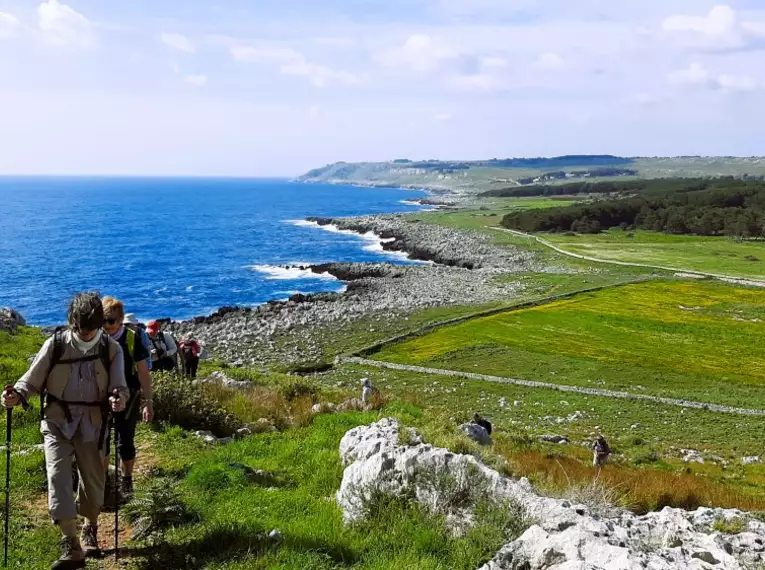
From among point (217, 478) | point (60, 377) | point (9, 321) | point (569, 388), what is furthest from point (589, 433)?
point (9, 321)

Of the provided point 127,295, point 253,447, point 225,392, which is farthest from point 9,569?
point 127,295

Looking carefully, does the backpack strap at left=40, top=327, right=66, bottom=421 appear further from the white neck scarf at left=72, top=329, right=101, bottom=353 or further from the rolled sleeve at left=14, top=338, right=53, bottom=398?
the white neck scarf at left=72, top=329, right=101, bottom=353

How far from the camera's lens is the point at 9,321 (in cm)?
2778

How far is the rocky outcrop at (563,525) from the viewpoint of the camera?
6.39 meters

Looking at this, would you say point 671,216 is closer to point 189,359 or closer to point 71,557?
point 189,359

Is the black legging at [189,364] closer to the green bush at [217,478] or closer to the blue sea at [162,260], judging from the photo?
the green bush at [217,478]

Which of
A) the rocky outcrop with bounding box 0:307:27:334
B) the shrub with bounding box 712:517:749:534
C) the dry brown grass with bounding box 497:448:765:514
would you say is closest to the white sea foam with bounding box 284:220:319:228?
the rocky outcrop with bounding box 0:307:27:334

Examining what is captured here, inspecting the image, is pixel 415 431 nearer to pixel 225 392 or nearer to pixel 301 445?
pixel 301 445

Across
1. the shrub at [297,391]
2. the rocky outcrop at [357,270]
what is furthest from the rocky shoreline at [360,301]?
the shrub at [297,391]

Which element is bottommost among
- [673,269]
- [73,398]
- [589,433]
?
[589,433]

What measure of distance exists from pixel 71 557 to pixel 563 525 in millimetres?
5393

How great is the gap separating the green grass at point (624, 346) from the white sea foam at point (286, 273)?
35823mm

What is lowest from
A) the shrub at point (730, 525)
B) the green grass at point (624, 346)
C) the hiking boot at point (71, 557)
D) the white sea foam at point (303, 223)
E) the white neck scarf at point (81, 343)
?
the green grass at point (624, 346)

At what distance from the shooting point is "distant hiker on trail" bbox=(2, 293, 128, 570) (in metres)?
6.59
